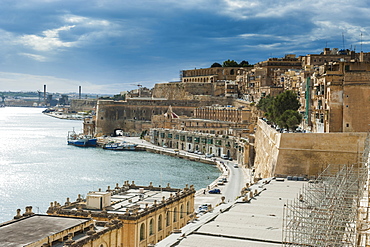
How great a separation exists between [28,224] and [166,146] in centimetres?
4717

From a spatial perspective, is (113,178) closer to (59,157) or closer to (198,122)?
(59,157)

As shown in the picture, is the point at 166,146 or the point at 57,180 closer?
the point at 57,180

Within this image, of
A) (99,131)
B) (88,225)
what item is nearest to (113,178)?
(88,225)

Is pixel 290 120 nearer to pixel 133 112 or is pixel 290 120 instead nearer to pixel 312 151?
pixel 312 151

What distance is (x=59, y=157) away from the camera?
54156 millimetres

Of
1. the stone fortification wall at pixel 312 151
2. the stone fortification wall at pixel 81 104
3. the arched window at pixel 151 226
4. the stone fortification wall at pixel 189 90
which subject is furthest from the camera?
the stone fortification wall at pixel 81 104

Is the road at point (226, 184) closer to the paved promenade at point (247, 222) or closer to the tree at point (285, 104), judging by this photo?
the paved promenade at point (247, 222)

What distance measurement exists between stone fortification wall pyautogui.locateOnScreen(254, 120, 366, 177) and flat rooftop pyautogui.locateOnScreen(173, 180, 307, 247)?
4.46 m

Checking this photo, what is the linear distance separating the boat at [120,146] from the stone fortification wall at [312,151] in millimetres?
35176

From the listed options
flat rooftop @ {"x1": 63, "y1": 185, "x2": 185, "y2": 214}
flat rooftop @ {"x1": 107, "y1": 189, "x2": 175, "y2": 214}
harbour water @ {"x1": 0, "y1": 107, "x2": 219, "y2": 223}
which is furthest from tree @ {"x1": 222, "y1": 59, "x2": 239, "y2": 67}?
flat rooftop @ {"x1": 107, "y1": 189, "x2": 175, "y2": 214}

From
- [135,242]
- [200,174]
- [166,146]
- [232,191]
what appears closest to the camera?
[135,242]

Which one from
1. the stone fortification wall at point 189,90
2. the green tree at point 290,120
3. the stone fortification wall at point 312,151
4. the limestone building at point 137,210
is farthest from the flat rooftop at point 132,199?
the stone fortification wall at point 189,90

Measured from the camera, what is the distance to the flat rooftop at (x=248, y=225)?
49.1 ft

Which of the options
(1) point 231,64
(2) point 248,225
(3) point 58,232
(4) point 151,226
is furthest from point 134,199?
(1) point 231,64
